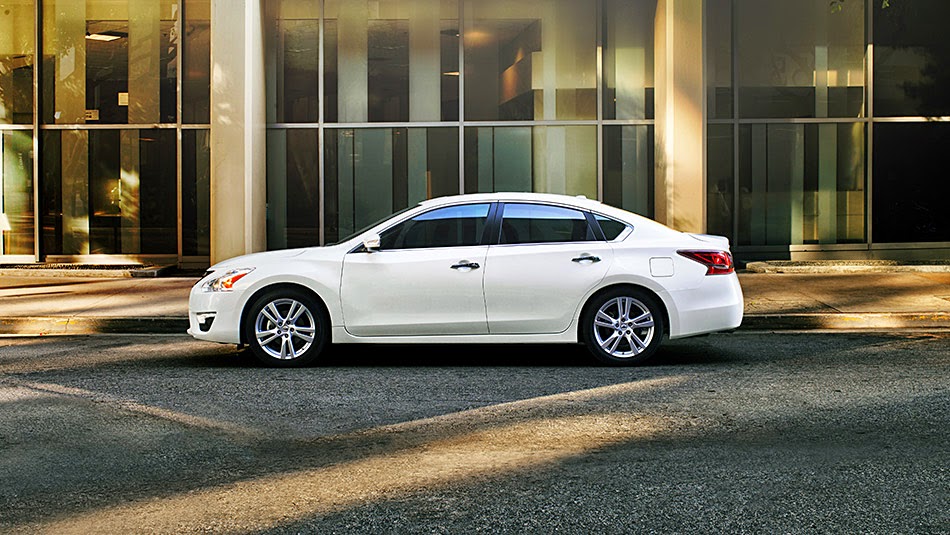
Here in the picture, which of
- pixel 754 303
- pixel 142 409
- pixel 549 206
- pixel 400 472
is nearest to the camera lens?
pixel 400 472

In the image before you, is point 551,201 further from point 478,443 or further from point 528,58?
point 528,58

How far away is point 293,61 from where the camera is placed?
2052cm

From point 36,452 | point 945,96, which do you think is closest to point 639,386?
point 36,452

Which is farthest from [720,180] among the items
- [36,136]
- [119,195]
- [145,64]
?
[36,136]

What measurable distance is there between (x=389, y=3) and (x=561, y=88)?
3.31 m

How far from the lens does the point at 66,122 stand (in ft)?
69.2

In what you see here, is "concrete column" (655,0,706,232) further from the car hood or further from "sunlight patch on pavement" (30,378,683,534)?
"sunlight patch on pavement" (30,378,683,534)

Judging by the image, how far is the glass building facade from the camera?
67.2 feet

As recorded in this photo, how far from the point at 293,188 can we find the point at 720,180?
24.5ft

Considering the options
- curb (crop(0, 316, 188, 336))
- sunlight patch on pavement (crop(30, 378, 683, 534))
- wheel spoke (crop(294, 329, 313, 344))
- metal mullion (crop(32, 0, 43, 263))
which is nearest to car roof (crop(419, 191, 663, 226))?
wheel spoke (crop(294, 329, 313, 344))

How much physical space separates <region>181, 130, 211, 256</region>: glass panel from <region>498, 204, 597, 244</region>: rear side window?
11.3m

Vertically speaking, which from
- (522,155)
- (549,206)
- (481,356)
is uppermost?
(522,155)

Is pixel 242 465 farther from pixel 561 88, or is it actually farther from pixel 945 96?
pixel 945 96

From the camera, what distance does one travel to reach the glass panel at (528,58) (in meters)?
20.4
